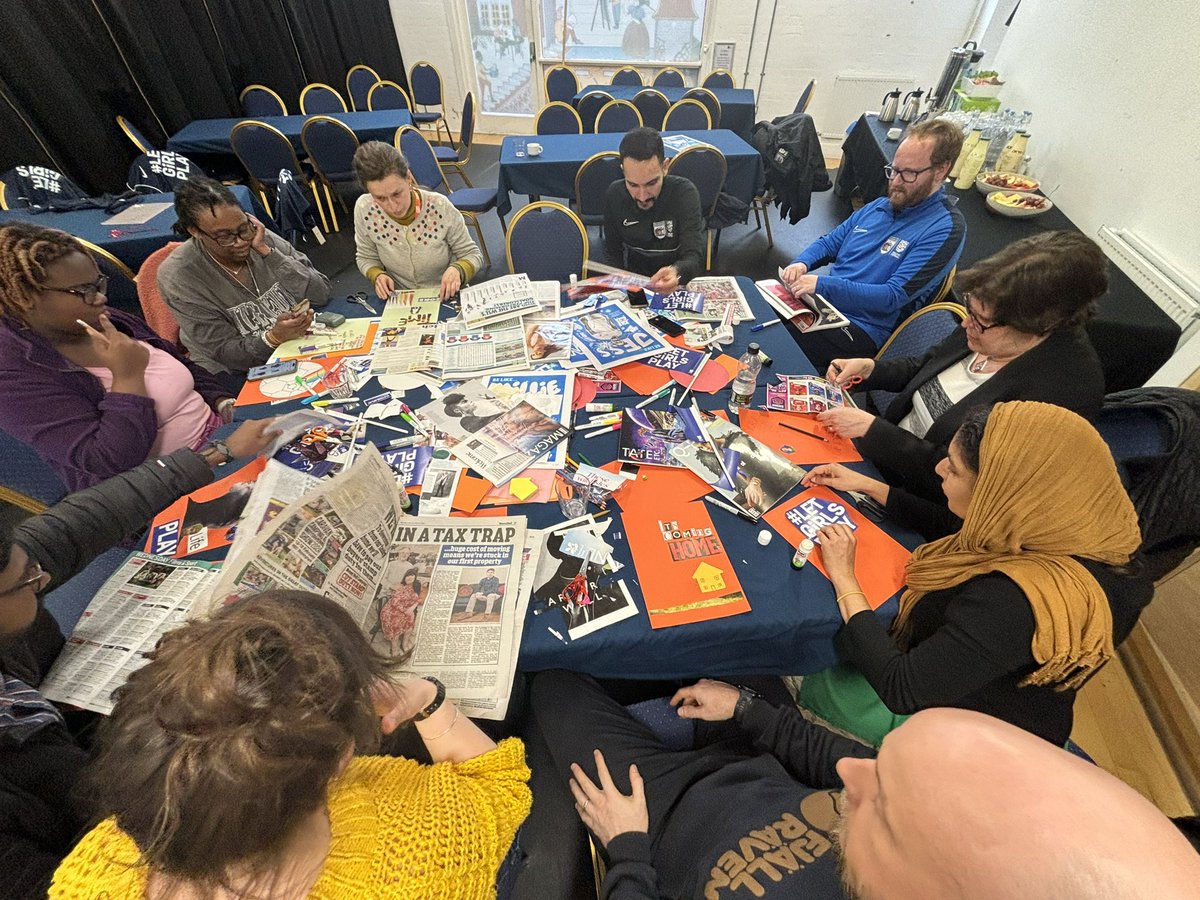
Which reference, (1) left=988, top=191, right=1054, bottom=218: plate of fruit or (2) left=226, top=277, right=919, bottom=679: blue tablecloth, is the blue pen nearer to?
(2) left=226, top=277, right=919, bottom=679: blue tablecloth

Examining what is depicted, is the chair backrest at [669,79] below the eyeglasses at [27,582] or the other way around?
below

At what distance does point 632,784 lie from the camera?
1006 mm

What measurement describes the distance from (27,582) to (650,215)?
9.07 feet

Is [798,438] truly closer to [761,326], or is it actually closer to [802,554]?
[802,554]

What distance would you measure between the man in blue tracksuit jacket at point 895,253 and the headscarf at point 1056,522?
4.30 ft

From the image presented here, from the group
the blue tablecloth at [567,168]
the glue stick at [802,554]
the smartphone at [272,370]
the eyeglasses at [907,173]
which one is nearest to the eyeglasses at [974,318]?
the glue stick at [802,554]

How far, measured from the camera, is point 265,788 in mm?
540

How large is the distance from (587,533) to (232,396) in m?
1.58

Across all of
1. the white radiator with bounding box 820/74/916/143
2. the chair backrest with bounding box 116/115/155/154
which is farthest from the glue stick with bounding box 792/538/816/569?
the white radiator with bounding box 820/74/916/143

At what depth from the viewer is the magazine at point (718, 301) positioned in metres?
1.95

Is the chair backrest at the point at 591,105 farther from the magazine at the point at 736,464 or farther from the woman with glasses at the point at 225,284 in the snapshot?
the magazine at the point at 736,464

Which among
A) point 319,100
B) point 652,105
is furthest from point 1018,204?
point 319,100

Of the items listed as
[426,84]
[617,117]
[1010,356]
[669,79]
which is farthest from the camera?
[426,84]

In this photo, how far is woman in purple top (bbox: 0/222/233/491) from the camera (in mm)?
1223
